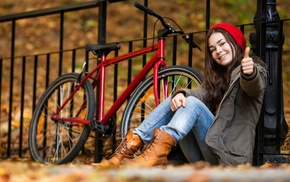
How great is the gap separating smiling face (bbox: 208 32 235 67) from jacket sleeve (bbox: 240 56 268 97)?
0.22m

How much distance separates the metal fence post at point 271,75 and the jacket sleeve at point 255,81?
13.6 inches

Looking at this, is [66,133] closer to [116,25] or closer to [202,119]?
[202,119]

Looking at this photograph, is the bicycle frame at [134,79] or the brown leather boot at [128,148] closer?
the brown leather boot at [128,148]

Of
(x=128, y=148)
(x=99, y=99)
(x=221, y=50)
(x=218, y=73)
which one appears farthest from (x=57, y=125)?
(x=221, y=50)

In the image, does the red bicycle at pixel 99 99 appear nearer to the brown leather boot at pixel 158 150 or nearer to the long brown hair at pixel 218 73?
the long brown hair at pixel 218 73

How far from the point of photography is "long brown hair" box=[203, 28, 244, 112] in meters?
4.61

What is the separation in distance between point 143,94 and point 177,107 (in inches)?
33.1

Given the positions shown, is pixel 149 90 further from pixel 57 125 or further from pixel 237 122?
pixel 57 125

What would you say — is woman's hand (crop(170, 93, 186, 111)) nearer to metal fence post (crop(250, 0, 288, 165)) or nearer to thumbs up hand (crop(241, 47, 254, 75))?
thumbs up hand (crop(241, 47, 254, 75))

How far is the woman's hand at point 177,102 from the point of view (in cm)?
446

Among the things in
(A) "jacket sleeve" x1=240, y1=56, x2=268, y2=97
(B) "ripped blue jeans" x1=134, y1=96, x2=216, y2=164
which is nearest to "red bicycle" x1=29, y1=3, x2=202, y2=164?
(B) "ripped blue jeans" x1=134, y1=96, x2=216, y2=164

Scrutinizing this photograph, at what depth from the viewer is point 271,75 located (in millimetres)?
4789

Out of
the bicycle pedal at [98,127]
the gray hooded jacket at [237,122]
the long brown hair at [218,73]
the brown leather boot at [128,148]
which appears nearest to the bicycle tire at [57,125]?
the bicycle pedal at [98,127]

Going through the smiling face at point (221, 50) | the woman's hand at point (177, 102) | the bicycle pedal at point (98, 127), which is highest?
the smiling face at point (221, 50)
